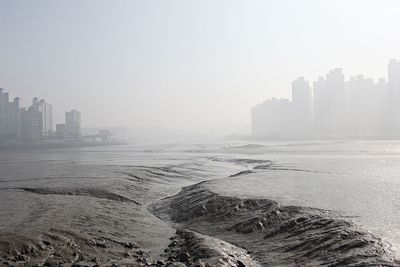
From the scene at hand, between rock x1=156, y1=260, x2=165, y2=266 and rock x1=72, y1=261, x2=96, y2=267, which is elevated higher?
rock x1=72, y1=261, x2=96, y2=267

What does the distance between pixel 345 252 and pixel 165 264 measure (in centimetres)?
365

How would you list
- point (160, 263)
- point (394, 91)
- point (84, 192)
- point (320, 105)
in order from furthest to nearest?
point (320, 105), point (394, 91), point (84, 192), point (160, 263)

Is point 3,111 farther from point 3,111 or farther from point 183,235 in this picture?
point 183,235

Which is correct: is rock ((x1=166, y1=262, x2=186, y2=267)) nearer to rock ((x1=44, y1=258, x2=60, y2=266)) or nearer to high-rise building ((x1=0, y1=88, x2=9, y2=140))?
rock ((x1=44, y1=258, x2=60, y2=266))

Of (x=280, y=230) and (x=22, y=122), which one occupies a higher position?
(x=22, y=122)

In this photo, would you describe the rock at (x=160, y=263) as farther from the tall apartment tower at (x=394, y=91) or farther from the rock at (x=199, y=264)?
the tall apartment tower at (x=394, y=91)

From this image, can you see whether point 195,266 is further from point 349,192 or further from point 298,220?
point 349,192

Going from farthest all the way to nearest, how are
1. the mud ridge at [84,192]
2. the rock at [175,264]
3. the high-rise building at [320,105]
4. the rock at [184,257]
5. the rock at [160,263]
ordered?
1. the high-rise building at [320,105]
2. the mud ridge at [84,192]
3. the rock at [184,257]
4. the rock at [160,263]
5. the rock at [175,264]

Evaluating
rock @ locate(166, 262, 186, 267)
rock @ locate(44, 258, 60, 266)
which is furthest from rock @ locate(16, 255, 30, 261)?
rock @ locate(166, 262, 186, 267)

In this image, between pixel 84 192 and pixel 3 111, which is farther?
pixel 3 111

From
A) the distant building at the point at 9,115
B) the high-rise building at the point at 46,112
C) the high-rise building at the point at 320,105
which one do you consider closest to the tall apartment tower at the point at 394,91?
the high-rise building at the point at 320,105

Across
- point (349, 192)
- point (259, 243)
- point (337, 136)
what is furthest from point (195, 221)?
point (337, 136)

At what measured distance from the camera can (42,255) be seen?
7.98 meters

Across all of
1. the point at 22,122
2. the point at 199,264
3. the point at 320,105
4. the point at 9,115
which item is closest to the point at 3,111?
the point at 9,115
